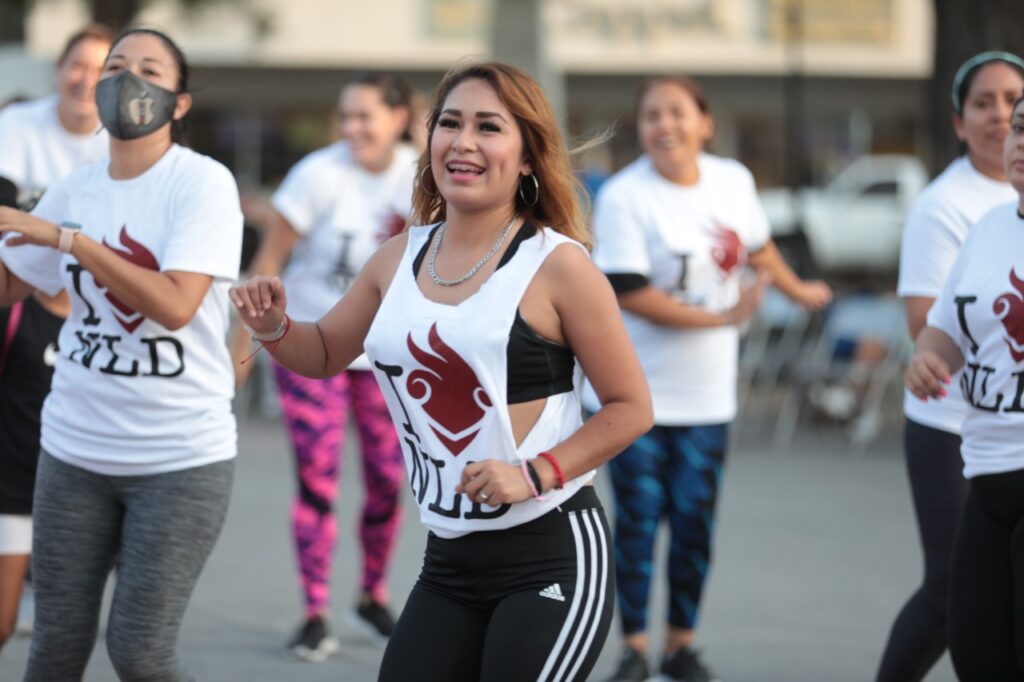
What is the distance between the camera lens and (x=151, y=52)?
4.54 meters

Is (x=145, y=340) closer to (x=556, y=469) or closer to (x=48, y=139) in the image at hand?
(x=556, y=469)

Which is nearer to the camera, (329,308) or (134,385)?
(134,385)

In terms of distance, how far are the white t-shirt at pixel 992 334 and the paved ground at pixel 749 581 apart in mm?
2268

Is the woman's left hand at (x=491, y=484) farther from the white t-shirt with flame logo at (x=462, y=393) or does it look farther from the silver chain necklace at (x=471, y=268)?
the silver chain necklace at (x=471, y=268)

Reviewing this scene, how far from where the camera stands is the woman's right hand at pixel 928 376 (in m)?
4.13

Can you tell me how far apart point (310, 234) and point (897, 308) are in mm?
7331

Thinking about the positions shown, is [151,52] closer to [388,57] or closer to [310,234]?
[310,234]

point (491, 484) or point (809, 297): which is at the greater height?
point (491, 484)

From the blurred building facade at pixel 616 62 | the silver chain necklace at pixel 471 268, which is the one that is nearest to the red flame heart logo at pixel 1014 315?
the silver chain necklace at pixel 471 268

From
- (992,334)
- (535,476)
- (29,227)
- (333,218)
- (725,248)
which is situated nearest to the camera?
(535,476)

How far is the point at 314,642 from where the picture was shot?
6555 mm

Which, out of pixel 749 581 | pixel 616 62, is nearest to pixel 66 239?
pixel 749 581

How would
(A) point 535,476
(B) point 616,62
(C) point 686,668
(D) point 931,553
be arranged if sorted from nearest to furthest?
1. (A) point 535,476
2. (D) point 931,553
3. (C) point 686,668
4. (B) point 616,62

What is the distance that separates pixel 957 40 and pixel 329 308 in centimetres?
662
